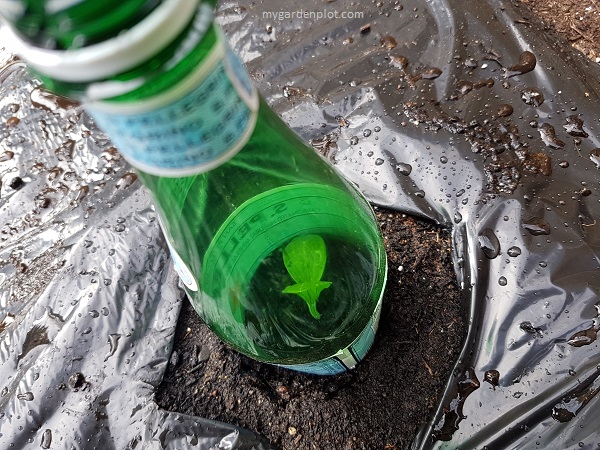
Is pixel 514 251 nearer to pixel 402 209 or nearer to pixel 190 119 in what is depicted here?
pixel 402 209

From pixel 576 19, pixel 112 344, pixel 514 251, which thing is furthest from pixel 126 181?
pixel 576 19

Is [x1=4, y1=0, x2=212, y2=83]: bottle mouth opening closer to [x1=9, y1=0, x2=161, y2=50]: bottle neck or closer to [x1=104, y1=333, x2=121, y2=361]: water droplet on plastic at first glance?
[x1=9, y1=0, x2=161, y2=50]: bottle neck

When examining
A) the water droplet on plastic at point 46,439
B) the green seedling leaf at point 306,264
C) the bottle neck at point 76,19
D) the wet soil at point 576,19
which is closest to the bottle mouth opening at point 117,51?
the bottle neck at point 76,19

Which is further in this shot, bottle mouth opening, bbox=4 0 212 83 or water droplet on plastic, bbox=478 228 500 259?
water droplet on plastic, bbox=478 228 500 259

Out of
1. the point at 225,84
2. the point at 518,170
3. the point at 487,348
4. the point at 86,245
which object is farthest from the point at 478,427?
the point at 86,245

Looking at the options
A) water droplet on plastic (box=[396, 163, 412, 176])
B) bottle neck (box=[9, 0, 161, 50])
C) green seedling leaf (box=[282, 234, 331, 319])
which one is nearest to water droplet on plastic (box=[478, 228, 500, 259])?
water droplet on plastic (box=[396, 163, 412, 176])

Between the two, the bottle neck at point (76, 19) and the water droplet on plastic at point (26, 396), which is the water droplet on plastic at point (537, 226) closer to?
the bottle neck at point (76, 19)
